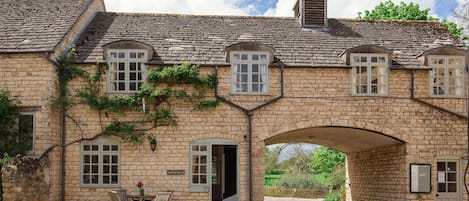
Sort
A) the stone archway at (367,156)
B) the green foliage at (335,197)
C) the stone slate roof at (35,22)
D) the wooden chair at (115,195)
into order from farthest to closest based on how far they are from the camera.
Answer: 1. the green foliage at (335,197)
2. the stone archway at (367,156)
3. the stone slate roof at (35,22)
4. the wooden chair at (115,195)

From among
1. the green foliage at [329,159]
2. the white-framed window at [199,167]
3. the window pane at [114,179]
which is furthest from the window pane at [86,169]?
the green foliage at [329,159]

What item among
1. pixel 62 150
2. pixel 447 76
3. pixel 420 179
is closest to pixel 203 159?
pixel 62 150

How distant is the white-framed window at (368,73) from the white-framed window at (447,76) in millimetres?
1468

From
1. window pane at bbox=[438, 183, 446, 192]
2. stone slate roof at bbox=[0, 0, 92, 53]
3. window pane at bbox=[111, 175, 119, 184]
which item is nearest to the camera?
stone slate roof at bbox=[0, 0, 92, 53]

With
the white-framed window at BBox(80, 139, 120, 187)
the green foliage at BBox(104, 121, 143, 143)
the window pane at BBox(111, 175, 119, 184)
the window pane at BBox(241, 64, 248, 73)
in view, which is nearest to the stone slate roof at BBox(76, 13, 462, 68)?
the window pane at BBox(241, 64, 248, 73)

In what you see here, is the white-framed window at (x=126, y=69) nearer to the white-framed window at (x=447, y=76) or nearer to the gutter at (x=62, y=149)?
the gutter at (x=62, y=149)

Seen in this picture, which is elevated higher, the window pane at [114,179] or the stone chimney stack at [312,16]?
the stone chimney stack at [312,16]

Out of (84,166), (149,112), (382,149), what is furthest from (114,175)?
(382,149)

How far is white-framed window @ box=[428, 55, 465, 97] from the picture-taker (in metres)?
18.2

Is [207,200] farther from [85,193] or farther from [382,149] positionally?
[382,149]

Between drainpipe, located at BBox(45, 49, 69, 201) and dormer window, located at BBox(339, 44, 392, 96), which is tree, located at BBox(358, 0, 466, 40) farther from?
drainpipe, located at BBox(45, 49, 69, 201)

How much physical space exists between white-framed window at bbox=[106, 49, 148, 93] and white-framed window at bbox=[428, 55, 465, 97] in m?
8.65

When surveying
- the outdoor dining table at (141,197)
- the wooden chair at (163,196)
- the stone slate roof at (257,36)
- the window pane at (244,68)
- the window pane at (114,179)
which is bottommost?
the outdoor dining table at (141,197)

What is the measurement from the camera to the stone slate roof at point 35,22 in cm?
1698
